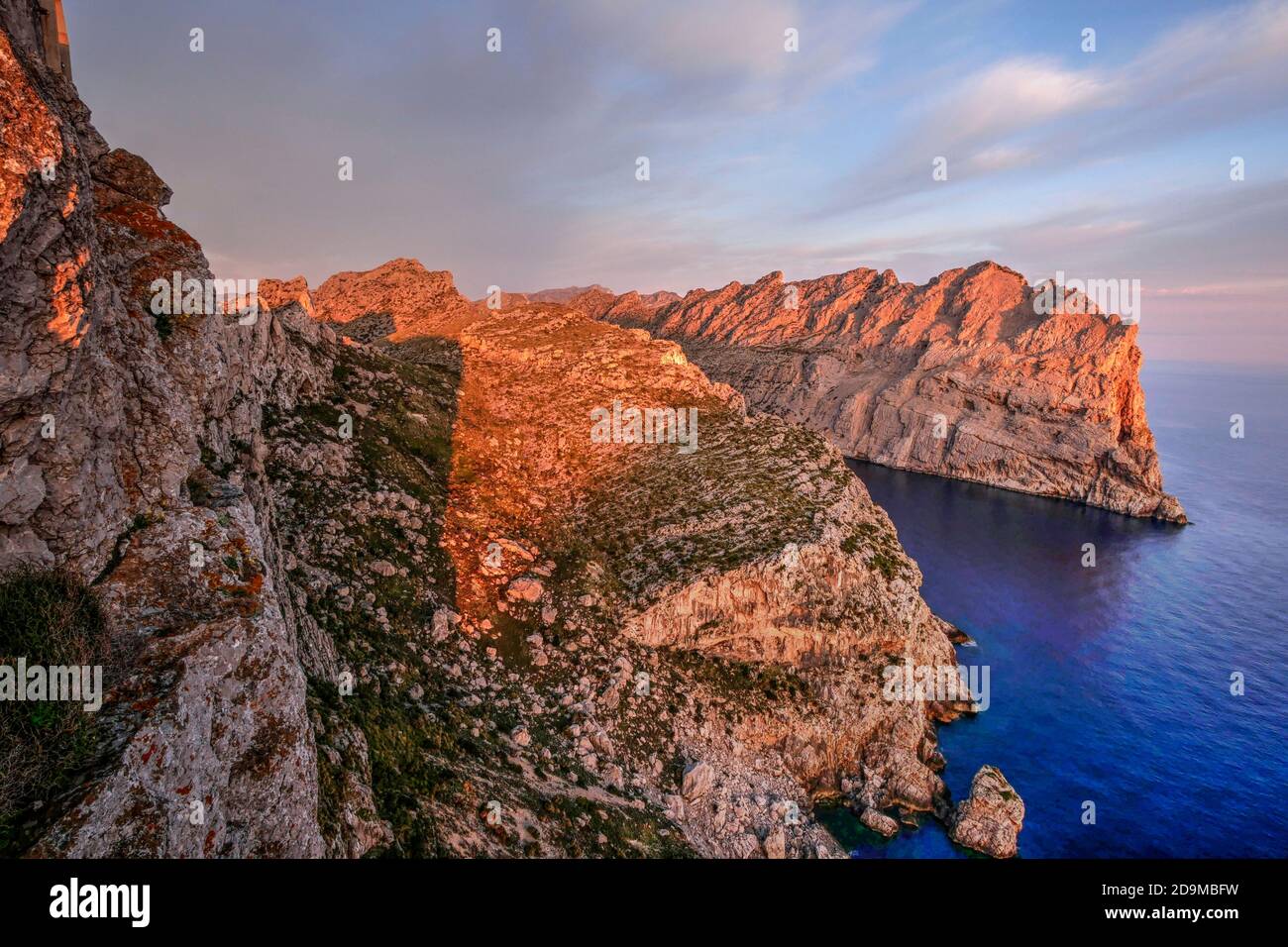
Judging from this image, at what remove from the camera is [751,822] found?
32625mm

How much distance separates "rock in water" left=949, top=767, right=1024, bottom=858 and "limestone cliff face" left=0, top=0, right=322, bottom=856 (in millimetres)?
39869

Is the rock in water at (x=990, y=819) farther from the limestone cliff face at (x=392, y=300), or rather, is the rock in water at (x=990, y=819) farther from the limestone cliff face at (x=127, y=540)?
the limestone cliff face at (x=392, y=300)

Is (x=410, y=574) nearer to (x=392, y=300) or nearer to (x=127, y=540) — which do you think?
(x=127, y=540)

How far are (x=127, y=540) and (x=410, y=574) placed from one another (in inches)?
754

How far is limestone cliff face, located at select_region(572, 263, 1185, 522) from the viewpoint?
12531 cm

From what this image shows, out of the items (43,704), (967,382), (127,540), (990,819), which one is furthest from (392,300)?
(967,382)

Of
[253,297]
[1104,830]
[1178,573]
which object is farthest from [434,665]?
[1178,573]

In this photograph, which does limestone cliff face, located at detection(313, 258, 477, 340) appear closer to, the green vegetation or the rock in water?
the green vegetation

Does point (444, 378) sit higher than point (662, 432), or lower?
higher

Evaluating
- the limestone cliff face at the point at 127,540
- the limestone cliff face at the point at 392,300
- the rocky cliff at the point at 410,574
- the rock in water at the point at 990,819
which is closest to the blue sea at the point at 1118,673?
the rock in water at the point at 990,819

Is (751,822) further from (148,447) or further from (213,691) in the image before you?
(148,447)

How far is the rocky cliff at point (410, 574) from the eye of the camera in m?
11.5

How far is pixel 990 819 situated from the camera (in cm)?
3753
